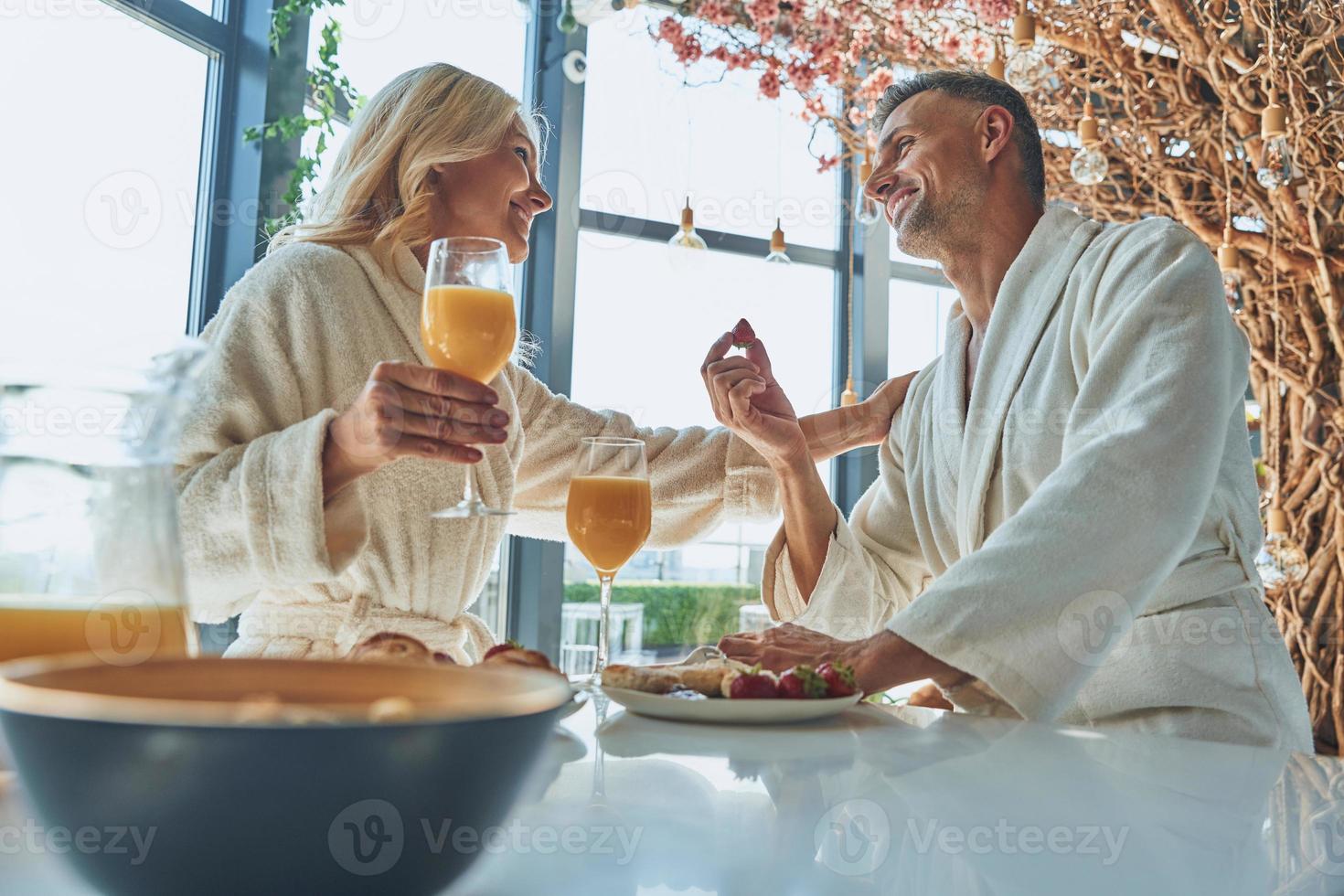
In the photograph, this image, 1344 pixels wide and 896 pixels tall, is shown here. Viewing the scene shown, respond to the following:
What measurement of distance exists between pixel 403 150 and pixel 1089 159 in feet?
6.61

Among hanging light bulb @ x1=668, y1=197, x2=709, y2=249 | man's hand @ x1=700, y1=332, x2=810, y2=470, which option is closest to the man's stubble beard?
man's hand @ x1=700, y1=332, x2=810, y2=470

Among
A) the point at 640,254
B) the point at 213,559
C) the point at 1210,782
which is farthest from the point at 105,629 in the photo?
the point at 640,254

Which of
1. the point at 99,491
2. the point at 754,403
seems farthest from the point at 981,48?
the point at 99,491

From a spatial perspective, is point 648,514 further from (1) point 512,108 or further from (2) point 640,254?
(2) point 640,254

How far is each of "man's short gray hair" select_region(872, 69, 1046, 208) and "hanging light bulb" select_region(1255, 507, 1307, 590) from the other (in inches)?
68.4

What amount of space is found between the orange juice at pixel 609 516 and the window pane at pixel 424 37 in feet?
8.40

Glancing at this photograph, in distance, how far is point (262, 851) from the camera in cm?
33

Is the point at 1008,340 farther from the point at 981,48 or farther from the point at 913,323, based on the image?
the point at 913,323

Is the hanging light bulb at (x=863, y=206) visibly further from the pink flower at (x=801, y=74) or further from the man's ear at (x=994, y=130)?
the man's ear at (x=994, y=130)

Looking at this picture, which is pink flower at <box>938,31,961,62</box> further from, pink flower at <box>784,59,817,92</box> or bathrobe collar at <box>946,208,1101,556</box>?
bathrobe collar at <box>946,208,1101,556</box>

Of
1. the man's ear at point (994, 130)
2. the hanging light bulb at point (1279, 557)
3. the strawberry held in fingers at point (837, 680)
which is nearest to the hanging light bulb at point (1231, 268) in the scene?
the hanging light bulb at point (1279, 557)

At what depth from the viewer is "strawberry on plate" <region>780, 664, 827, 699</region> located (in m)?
1.01

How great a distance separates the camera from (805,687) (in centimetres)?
101

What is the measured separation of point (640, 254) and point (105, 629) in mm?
4422
